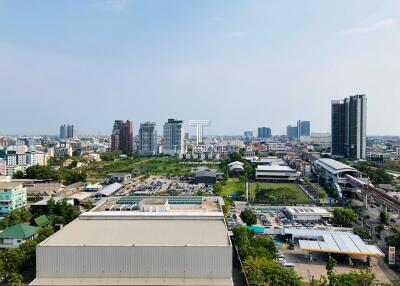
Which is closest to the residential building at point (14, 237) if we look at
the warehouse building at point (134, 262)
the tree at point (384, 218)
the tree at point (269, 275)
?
the warehouse building at point (134, 262)

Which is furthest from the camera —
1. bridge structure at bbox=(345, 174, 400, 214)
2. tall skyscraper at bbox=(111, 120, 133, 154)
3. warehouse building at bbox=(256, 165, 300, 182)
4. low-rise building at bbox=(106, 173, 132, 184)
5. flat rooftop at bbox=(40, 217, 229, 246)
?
tall skyscraper at bbox=(111, 120, 133, 154)

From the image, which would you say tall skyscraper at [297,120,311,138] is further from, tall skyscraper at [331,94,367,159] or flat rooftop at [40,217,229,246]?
flat rooftop at [40,217,229,246]

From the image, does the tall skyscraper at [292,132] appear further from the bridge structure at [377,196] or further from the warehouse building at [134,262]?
the warehouse building at [134,262]

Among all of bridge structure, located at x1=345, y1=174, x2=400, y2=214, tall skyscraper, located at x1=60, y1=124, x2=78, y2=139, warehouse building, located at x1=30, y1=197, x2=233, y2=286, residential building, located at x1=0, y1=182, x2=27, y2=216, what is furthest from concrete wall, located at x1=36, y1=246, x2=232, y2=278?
tall skyscraper, located at x1=60, y1=124, x2=78, y2=139

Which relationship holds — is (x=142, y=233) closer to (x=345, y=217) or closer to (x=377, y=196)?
(x=345, y=217)

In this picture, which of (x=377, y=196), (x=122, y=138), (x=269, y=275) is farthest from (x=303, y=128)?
(x=269, y=275)

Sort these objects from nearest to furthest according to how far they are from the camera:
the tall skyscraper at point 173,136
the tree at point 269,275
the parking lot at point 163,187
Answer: the tree at point 269,275 → the parking lot at point 163,187 → the tall skyscraper at point 173,136
